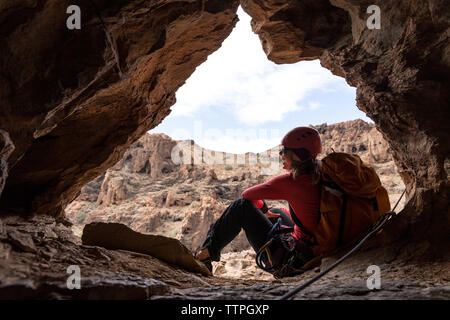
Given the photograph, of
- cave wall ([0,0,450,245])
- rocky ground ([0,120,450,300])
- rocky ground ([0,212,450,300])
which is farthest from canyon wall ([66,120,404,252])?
rocky ground ([0,212,450,300])

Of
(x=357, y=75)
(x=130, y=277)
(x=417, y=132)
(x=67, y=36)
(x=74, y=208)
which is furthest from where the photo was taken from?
(x=74, y=208)

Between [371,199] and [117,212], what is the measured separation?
1517 centimetres

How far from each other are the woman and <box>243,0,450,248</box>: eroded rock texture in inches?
41.4

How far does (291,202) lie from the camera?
3.71 meters

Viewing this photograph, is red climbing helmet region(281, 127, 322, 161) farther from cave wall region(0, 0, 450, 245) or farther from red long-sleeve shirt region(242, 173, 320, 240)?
cave wall region(0, 0, 450, 245)

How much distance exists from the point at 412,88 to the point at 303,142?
56.1 inches

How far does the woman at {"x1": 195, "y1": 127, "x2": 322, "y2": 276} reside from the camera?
3574mm

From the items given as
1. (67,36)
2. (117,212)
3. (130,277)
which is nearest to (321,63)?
(67,36)

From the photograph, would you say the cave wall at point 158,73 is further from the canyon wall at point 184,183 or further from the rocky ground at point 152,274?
the canyon wall at point 184,183

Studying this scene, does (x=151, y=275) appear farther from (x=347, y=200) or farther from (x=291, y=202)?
(x=347, y=200)

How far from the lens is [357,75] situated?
4152 millimetres

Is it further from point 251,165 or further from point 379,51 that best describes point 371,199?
point 251,165

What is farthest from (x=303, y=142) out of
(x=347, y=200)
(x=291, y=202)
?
(x=347, y=200)

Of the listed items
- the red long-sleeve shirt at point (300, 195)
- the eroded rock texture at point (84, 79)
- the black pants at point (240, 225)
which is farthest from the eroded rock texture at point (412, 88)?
the eroded rock texture at point (84, 79)
